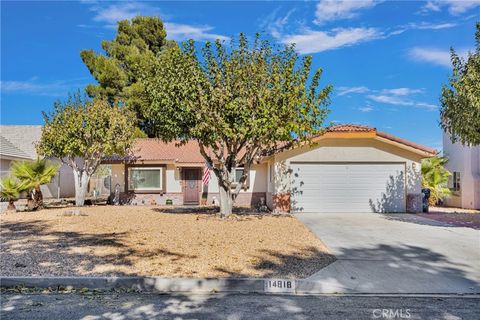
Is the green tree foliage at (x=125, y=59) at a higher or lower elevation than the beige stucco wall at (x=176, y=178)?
higher

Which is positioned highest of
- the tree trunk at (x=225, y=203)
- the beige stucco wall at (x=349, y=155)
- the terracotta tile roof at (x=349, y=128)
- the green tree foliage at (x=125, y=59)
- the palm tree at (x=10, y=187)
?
the green tree foliage at (x=125, y=59)

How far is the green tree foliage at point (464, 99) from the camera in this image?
12453 mm

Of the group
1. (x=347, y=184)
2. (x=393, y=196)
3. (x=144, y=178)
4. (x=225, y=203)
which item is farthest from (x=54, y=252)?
(x=144, y=178)

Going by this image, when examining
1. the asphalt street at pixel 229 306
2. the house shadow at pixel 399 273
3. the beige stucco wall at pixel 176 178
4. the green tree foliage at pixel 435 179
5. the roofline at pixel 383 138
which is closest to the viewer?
the asphalt street at pixel 229 306

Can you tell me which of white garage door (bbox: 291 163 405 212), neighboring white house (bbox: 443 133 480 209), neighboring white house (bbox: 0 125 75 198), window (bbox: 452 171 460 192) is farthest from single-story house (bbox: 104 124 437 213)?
neighboring white house (bbox: 0 125 75 198)

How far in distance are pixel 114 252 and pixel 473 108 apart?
1103 centimetres

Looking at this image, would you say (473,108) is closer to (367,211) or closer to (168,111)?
(367,211)

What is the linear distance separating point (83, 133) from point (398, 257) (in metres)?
17.2

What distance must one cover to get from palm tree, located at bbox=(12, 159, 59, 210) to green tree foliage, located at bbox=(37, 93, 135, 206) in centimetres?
193

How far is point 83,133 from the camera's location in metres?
21.5

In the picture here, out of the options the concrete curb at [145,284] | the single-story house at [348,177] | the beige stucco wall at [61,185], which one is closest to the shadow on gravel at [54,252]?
the concrete curb at [145,284]

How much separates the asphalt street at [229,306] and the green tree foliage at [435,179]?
59.2ft

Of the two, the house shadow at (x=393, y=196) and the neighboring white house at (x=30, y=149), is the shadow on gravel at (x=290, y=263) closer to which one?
the house shadow at (x=393, y=196)

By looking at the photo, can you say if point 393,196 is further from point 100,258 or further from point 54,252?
point 54,252
